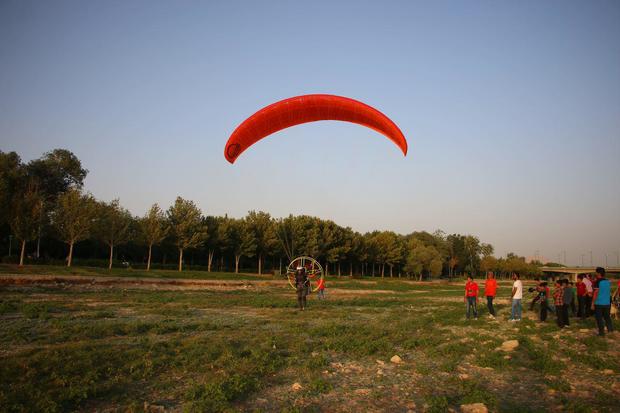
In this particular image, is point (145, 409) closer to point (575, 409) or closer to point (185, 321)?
point (575, 409)

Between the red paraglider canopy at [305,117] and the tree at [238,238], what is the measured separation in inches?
1668

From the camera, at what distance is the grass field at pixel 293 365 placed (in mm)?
7066

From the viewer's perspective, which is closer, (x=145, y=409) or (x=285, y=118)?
(x=145, y=409)

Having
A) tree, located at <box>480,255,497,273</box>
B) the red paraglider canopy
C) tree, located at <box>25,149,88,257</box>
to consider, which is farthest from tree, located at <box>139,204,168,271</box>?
tree, located at <box>480,255,497,273</box>

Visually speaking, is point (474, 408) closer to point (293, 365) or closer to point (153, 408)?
point (293, 365)

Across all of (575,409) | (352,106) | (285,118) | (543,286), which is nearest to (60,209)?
(285,118)

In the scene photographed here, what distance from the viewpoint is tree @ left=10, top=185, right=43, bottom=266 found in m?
41.2

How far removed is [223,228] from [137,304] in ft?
134

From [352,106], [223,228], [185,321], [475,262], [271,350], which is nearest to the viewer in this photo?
[271,350]

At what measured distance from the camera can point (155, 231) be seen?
51.5 metres

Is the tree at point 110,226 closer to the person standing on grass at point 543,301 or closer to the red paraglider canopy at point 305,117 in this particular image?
the red paraglider canopy at point 305,117

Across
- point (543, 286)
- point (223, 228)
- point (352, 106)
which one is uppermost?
point (352, 106)

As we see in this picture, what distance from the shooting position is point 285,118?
2050 cm

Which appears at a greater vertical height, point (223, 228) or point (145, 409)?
point (223, 228)
